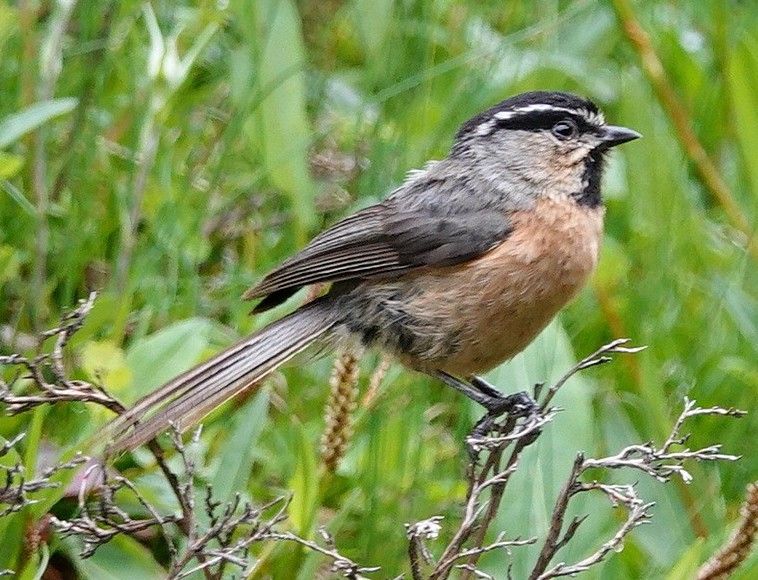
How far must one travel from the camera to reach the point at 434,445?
4.01 meters

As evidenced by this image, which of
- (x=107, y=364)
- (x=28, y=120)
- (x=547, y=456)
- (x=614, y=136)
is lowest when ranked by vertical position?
(x=547, y=456)

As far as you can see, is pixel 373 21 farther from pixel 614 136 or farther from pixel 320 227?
pixel 614 136

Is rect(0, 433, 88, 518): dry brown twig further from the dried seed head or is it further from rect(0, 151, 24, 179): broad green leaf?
rect(0, 151, 24, 179): broad green leaf

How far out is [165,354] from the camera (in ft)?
11.2

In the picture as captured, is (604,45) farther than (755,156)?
Yes

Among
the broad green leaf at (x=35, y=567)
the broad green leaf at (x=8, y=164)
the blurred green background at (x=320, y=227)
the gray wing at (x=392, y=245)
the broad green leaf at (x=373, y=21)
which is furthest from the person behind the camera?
the broad green leaf at (x=373, y=21)

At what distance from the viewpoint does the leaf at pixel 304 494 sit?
3148mm

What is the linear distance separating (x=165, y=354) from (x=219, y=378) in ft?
0.93

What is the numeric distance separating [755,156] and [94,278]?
2146mm

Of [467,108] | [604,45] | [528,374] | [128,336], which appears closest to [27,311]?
[128,336]

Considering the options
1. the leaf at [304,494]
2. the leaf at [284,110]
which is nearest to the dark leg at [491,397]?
the leaf at [304,494]

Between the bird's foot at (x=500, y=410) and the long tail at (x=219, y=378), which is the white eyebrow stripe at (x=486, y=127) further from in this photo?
the bird's foot at (x=500, y=410)

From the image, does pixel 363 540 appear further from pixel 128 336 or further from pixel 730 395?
pixel 730 395

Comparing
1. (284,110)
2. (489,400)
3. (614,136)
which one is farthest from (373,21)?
(489,400)
